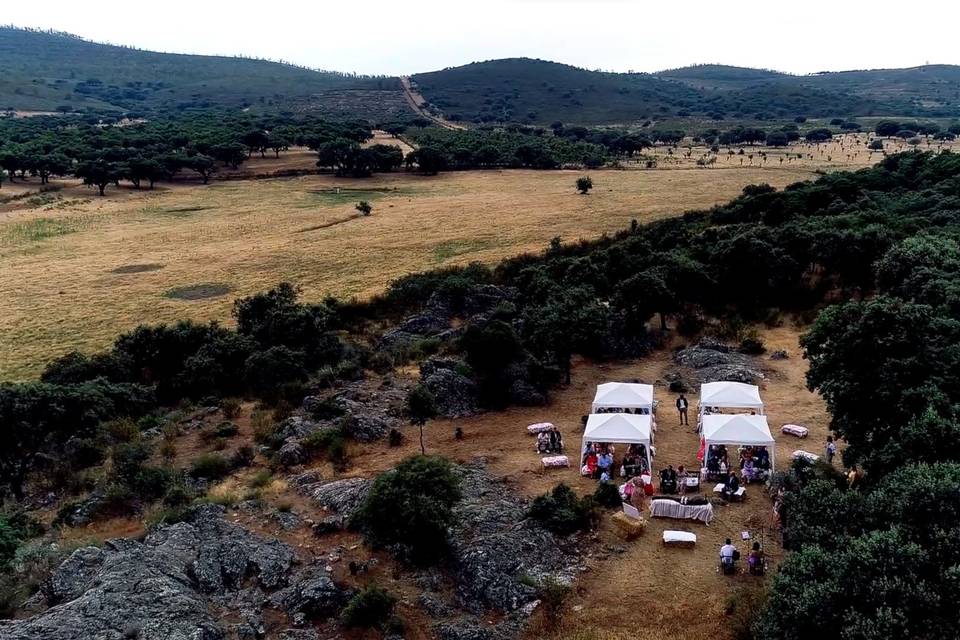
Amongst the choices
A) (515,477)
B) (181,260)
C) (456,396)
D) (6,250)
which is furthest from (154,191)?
(515,477)

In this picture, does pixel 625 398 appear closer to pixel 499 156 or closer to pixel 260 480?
pixel 260 480

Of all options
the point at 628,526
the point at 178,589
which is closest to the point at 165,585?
the point at 178,589

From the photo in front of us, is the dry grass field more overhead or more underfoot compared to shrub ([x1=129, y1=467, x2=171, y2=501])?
more overhead

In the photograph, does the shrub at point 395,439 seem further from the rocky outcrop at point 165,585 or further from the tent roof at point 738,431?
the tent roof at point 738,431

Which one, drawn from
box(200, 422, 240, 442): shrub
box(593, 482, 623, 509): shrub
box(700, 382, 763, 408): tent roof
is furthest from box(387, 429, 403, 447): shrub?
box(700, 382, 763, 408): tent roof

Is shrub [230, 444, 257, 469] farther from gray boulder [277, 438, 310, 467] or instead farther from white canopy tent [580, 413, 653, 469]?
white canopy tent [580, 413, 653, 469]
